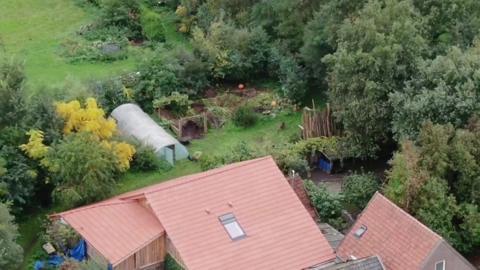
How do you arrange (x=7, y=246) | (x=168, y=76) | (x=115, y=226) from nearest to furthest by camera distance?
(x=7, y=246), (x=115, y=226), (x=168, y=76)

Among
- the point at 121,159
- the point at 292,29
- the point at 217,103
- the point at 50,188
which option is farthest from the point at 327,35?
the point at 50,188

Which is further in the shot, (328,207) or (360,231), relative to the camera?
(328,207)

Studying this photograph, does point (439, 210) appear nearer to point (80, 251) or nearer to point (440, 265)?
point (440, 265)

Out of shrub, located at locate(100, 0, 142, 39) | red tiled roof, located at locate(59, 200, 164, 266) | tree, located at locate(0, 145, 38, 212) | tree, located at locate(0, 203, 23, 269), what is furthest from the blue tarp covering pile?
shrub, located at locate(100, 0, 142, 39)

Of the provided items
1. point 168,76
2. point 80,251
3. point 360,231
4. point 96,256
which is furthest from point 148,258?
point 168,76

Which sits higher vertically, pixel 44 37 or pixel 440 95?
pixel 440 95

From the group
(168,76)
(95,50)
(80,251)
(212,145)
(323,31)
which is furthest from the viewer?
(95,50)

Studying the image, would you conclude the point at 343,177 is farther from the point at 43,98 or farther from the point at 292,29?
the point at 43,98

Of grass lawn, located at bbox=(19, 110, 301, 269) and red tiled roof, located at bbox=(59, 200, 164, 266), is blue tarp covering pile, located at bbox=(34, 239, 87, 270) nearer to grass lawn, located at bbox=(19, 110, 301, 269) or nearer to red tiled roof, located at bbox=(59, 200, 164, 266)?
red tiled roof, located at bbox=(59, 200, 164, 266)
